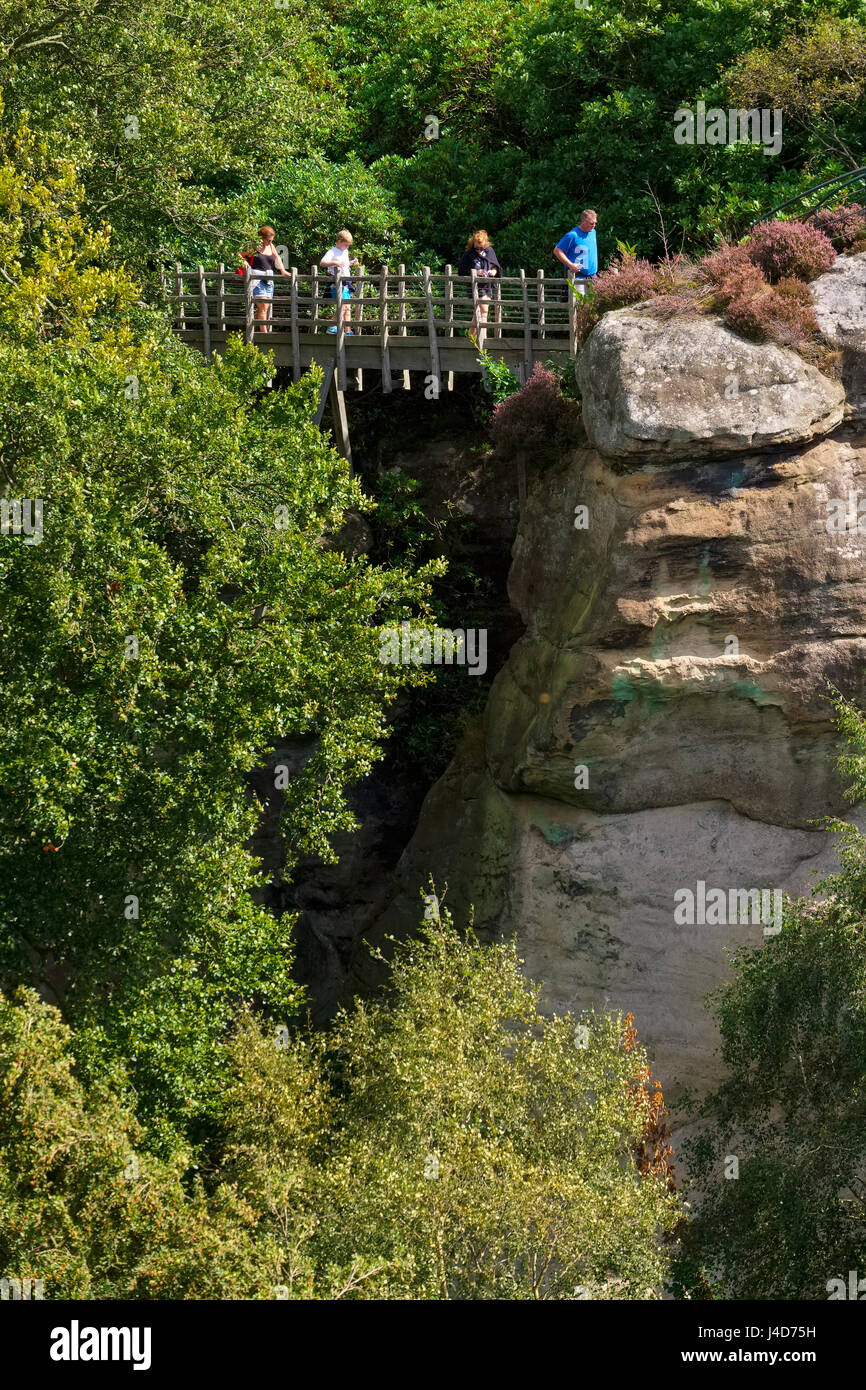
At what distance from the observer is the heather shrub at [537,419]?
92.9ft

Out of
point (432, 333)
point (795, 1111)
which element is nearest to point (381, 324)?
point (432, 333)

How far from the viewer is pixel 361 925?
31.0 metres

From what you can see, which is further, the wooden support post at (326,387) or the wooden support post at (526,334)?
the wooden support post at (326,387)

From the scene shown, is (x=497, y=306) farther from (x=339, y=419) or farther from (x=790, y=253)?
(x=790, y=253)

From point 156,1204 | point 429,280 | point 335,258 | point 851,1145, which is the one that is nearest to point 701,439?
point 429,280

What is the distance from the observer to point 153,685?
2328 centimetres

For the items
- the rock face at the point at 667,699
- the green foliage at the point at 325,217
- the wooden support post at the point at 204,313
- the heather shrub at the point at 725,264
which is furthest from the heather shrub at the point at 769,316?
the green foliage at the point at 325,217

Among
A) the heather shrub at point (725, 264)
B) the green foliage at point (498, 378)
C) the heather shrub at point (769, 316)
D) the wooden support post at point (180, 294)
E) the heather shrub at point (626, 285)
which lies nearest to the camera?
the heather shrub at point (769, 316)

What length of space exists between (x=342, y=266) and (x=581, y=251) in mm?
3642

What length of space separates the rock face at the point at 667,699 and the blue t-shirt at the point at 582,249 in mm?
3794

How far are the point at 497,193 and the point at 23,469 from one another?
14332mm

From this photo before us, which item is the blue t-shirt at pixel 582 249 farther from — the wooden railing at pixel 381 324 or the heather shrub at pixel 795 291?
the heather shrub at pixel 795 291

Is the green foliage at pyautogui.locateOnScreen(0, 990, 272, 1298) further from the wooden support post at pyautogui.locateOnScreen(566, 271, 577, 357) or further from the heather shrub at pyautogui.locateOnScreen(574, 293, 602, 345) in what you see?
the wooden support post at pyautogui.locateOnScreen(566, 271, 577, 357)

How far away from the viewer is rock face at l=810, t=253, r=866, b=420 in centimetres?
2648
